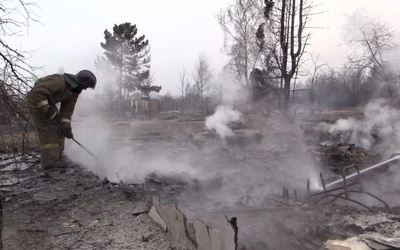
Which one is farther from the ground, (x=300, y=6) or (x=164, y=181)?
(x=300, y=6)

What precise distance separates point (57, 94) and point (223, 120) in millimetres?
8511

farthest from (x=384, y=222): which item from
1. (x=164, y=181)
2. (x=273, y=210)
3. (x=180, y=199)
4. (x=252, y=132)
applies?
(x=252, y=132)

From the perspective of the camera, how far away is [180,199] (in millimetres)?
5020

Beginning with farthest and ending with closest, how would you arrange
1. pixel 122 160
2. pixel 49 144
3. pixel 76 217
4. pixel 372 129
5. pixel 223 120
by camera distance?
pixel 223 120
pixel 372 129
pixel 122 160
pixel 49 144
pixel 76 217

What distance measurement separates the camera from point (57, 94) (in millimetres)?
6293

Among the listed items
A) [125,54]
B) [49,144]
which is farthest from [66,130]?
[125,54]

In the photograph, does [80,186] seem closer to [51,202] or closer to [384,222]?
[51,202]

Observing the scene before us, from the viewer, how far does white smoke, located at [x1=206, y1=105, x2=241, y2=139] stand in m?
12.5

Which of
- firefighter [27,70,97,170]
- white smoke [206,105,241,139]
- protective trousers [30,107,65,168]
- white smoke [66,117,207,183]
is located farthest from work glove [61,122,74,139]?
white smoke [206,105,241,139]

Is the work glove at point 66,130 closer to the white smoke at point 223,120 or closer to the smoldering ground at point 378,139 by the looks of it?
the smoldering ground at point 378,139

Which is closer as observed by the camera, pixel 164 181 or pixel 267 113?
pixel 164 181

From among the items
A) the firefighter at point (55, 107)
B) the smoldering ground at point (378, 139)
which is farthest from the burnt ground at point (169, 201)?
the firefighter at point (55, 107)

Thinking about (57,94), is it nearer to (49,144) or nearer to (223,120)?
(49,144)

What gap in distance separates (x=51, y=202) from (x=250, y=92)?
15394 mm
